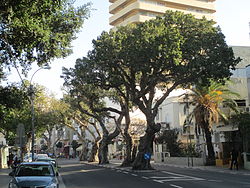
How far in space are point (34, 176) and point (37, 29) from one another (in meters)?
5.46

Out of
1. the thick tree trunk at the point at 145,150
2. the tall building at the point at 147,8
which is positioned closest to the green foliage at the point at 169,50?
the thick tree trunk at the point at 145,150

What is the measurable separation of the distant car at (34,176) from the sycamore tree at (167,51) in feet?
45.3

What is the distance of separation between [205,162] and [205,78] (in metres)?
11.8

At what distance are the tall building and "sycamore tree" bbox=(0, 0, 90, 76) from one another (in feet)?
229

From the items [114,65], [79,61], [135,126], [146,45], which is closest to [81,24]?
[146,45]

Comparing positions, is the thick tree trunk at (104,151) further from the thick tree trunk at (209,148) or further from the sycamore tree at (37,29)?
the sycamore tree at (37,29)

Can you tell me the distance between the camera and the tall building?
288 ft

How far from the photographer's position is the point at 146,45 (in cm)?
2580

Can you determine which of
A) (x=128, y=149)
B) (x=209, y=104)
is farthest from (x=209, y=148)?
(x=128, y=149)

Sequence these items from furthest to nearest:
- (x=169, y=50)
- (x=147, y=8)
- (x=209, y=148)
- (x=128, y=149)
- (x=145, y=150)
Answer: (x=147, y=8) → (x=128, y=149) → (x=209, y=148) → (x=145, y=150) → (x=169, y=50)

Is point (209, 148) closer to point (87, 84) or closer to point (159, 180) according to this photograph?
point (87, 84)

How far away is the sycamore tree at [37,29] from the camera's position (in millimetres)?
12172

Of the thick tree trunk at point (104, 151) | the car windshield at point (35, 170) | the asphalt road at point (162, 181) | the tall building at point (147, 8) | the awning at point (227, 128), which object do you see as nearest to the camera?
the car windshield at point (35, 170)

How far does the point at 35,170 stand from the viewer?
44.8 ft
